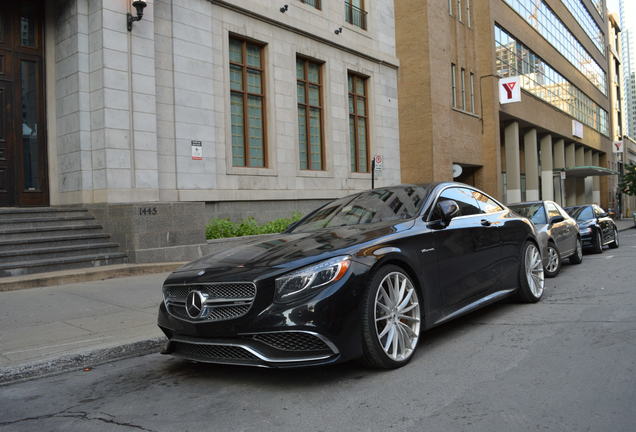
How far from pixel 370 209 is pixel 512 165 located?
26.2m

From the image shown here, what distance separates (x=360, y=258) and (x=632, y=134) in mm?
120030

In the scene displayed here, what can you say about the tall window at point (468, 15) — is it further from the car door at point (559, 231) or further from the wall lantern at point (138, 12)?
the wall lantern at point (138, 12)

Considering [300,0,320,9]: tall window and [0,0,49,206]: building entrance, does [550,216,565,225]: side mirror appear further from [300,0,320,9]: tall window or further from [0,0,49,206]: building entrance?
[300,0,320,9]: tall window

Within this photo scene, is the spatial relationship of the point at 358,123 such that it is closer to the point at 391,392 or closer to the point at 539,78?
the point at 391,392

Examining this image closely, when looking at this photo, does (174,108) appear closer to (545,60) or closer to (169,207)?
(169,207)

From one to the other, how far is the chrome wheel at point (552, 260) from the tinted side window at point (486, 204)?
10.2 ft

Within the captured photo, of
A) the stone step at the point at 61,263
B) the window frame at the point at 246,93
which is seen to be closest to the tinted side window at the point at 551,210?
the window frame at the point at 246,93

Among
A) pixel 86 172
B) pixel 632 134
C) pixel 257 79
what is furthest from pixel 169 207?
pixel 632 134

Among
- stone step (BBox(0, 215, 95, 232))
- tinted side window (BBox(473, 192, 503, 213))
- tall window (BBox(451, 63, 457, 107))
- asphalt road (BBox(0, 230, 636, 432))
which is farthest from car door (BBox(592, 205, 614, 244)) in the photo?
stone step (BBox(0, 215, 95, 232))

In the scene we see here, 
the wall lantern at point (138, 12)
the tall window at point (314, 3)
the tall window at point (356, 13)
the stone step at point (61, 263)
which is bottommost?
the stone step at point (61, 263)

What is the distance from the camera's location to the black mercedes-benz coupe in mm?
3850

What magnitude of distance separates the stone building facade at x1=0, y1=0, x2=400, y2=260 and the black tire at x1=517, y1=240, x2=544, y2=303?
709 centimetres

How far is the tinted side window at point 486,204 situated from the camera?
6.35 m

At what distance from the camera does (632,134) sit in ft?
349
